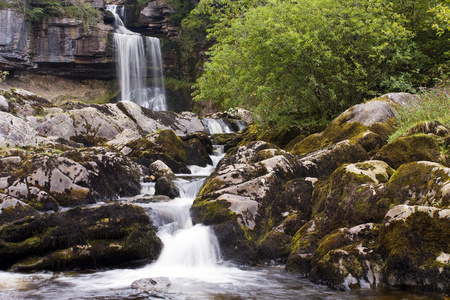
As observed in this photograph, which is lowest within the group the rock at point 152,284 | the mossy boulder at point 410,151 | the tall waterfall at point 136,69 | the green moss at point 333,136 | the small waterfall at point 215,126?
the rock at point 152,284

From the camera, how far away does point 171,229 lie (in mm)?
7770

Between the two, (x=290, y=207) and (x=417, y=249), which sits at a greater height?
(x=290, y=207)

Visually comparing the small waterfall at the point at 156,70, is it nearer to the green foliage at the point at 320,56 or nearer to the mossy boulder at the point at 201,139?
the mossy boulder at the point at 201,139

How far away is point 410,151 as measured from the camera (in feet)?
23.3

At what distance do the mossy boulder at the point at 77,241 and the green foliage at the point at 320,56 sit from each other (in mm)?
6201

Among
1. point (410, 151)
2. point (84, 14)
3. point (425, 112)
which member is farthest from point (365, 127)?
point (84, 14)

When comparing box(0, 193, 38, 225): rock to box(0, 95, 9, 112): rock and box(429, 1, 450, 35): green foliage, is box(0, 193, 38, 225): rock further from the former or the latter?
box(429, 1, 450, 35): green foliage

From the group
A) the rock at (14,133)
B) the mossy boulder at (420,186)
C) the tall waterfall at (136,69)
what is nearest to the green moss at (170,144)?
the rock at (14,133)

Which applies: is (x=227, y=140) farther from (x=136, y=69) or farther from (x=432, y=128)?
(x=136, y=69)

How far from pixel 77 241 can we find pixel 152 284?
6.13 ft

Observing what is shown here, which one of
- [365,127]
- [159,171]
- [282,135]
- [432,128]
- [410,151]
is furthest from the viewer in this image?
[282,135]

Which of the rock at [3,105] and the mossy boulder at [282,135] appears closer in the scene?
the mossy boulder at [282,135]

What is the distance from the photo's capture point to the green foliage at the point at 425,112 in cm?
821

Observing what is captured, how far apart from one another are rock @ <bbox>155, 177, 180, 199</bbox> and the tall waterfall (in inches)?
968
